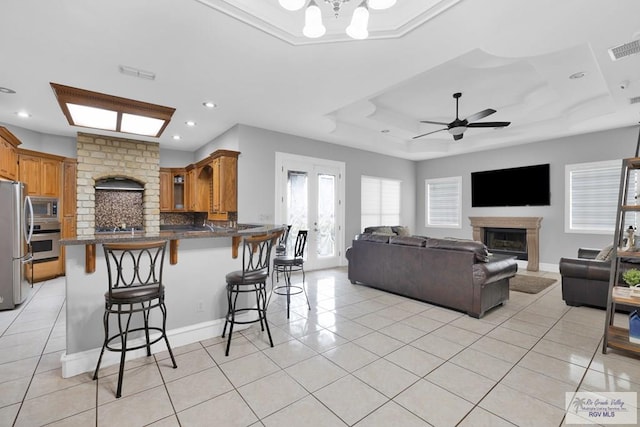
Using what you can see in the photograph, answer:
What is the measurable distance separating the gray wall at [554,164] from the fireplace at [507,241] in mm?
361

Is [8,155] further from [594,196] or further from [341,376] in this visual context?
[594,196]

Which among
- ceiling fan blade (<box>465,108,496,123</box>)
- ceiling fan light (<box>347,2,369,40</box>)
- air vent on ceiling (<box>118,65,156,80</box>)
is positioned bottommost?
ceiling fan light (<box>347,2,369,40</box>)

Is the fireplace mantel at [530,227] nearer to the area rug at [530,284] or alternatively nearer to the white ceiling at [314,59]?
the area rug at [530,284]

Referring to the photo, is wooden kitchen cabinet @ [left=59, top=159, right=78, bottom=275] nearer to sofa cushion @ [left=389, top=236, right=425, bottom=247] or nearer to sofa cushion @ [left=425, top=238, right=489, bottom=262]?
sofa cushion @ [left=389, top=236, right=425, bottom=247]

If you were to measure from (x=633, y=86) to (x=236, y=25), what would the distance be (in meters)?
4.78

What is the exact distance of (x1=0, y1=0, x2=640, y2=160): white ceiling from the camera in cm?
231

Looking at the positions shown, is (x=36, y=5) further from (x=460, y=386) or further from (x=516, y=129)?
(x=516, y=129)

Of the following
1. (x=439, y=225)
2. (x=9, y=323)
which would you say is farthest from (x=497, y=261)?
(x=9, y=323)

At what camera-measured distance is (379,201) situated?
7.65 metres

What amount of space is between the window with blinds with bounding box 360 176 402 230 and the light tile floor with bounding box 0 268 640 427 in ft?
13.3

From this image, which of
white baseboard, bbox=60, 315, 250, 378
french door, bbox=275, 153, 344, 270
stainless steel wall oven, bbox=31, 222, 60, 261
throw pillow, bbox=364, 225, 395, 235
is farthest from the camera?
throw pillow, bbox=364, 225, 395, 235

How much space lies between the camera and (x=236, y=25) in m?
2.47

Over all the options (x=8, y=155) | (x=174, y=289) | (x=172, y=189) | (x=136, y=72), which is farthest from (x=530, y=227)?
(x=8, y=155)

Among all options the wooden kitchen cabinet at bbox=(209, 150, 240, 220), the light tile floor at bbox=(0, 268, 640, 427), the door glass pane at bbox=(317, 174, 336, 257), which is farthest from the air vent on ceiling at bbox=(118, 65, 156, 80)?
the door glass pane at bbox=(317, 174, 336, 257)
